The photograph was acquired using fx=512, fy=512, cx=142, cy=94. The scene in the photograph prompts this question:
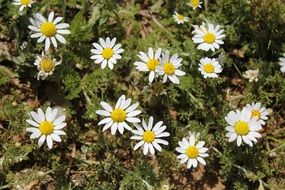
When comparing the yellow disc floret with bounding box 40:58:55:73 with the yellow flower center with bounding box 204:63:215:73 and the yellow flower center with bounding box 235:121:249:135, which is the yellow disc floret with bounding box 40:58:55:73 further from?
the yellow flower center with bounding box 235:121:249:135

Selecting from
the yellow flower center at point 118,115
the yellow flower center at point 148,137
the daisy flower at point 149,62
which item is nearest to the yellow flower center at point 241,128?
the yellow flower center at point 148,137

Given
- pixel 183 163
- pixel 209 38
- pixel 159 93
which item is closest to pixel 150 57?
pixel 159 93

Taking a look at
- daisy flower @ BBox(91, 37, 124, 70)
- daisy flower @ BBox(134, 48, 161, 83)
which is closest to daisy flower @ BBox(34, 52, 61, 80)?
daisy flower @ BBox(91, 37, 124, 70)

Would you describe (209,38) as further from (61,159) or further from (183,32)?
(61,159)

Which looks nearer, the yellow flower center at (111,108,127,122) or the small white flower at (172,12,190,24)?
the yellow flower center at (111,108,127,122)

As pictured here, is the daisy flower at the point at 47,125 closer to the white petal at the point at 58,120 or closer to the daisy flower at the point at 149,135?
the white petal at the point at 58,120

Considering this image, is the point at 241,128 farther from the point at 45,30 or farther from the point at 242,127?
the point at 45,30
